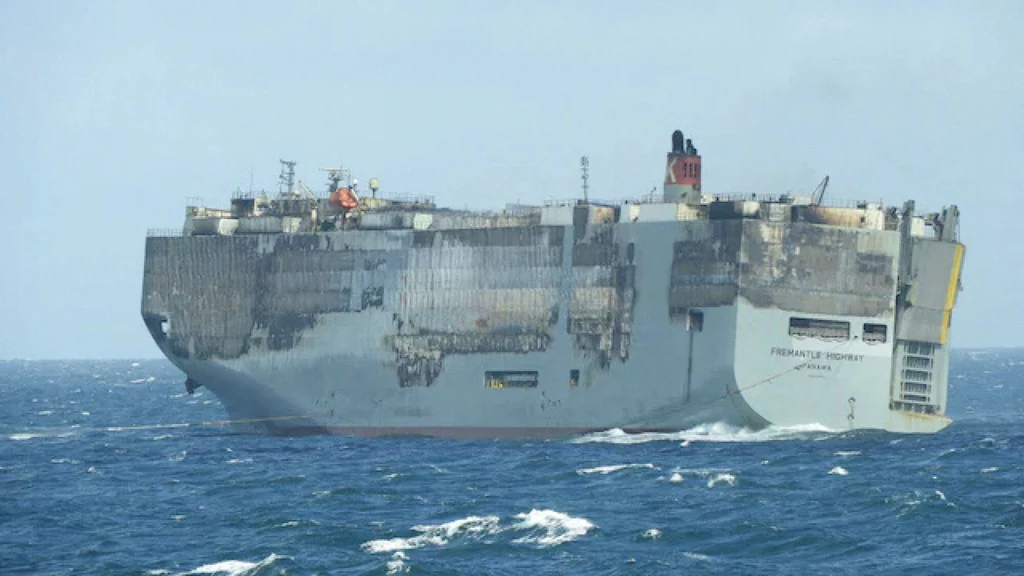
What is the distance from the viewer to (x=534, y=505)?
2100 inches

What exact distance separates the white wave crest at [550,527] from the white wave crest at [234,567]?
7061 millimetres

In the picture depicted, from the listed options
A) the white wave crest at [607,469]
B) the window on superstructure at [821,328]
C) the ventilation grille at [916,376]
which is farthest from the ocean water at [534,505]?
the window on superstructure at [821,328]

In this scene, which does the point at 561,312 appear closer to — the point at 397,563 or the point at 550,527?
the point at 550,527

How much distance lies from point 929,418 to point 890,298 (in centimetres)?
649

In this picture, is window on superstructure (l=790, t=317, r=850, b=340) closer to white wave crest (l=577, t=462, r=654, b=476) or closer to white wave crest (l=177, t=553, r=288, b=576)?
white wave crest (l=577, t=462, r=654, b=476)

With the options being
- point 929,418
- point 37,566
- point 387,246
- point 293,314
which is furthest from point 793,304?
point 37,566

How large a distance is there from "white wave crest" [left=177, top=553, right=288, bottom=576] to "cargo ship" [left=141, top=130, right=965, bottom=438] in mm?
26375

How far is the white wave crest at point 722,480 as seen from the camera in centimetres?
5627

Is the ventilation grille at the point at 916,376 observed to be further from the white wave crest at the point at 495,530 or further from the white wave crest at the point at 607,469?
the white wave crest at the point at 495,530

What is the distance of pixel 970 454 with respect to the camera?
2484 inches

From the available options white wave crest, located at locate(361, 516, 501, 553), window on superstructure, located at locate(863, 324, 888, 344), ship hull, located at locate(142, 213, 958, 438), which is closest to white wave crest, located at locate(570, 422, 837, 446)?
ship hull, located at locate(142, 213, 958, 438)

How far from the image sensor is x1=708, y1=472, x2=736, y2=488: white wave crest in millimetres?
56266

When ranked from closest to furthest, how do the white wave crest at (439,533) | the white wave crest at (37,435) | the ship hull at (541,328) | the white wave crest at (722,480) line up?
1. the white wave crest at (439,533)
2. the white wave crest at (722,480)
3. the ship hull at (541,328)
4. the white wave crest at (37,435)

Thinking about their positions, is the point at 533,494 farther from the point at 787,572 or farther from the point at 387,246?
the point at 387,246
